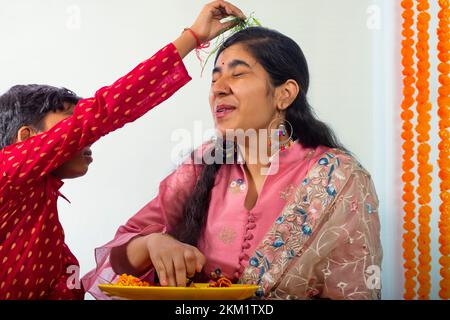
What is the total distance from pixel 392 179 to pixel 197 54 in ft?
1.85

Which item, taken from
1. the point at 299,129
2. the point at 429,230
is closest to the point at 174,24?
the point at 299,129

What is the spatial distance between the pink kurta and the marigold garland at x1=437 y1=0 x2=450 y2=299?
316 mm

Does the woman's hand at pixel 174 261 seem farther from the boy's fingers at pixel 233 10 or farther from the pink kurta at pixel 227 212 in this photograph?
the boy's fingers at pixel 233 10

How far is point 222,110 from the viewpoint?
4.80 ft

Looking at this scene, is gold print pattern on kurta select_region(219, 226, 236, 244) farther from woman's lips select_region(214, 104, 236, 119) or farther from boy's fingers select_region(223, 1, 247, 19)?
boy's fingers select_region(223, 1, 247, 19)

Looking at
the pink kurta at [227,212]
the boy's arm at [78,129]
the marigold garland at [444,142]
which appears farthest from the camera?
the marigold garland at [444,142]

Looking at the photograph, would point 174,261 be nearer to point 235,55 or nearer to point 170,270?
point 170,270

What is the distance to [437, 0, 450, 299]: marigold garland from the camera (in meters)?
1.52

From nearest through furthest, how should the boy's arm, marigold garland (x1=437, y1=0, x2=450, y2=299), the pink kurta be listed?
1. the boy's arm
2. the pink kurta
3. marigold garland (x1=437, y1=0, x2=450, y2=299)

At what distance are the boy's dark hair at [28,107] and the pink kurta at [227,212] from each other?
0.30 meters

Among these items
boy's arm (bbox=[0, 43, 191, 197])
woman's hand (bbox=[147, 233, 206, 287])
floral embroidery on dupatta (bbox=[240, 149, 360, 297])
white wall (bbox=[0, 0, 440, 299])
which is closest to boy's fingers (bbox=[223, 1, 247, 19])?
white wall (bbox=[0, 0, 440, 299])

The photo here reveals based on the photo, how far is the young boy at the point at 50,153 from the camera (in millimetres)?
1239

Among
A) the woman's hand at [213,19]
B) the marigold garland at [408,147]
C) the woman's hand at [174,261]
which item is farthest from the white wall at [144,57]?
the woman's hand at [174,261]

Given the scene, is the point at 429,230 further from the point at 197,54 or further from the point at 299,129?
the point at 197,54
